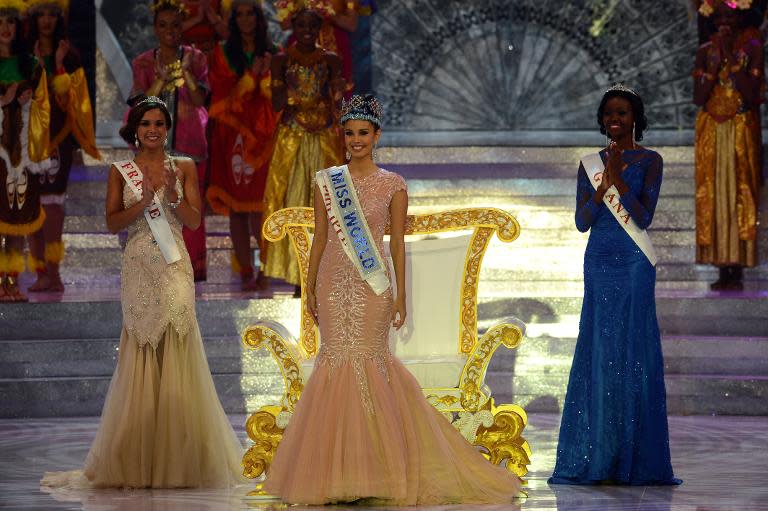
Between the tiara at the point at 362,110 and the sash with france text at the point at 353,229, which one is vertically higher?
the tiara at the point at 362,110

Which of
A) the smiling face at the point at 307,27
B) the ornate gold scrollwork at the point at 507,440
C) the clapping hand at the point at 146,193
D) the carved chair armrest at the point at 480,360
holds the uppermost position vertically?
the smiling face at the point at 307,27

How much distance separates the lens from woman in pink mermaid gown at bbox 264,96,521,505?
18.5 ft

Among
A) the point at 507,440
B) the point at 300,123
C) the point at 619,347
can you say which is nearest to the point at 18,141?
the point at 300,123

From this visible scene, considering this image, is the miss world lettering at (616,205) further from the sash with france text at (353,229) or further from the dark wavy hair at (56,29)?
the dark wavy hair at (56,29)

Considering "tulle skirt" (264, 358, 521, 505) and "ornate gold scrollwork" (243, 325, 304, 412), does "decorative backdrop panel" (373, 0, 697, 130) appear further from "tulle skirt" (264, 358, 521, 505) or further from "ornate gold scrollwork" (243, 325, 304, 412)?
"tulle skirt" (264, 358, 521, 505)

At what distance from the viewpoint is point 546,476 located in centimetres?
638

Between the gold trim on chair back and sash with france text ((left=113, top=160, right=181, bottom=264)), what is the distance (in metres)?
0.44

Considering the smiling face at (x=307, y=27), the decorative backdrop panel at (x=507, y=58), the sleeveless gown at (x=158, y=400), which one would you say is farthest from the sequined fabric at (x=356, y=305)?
the decorative backdrop panel at (x=507, y=58)

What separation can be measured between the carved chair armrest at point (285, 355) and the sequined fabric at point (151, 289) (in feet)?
1.00

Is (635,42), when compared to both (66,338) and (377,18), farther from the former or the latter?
(66,338)

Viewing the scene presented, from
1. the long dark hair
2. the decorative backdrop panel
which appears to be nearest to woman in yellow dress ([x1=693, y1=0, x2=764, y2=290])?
the long dark hair

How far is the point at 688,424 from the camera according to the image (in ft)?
26.0

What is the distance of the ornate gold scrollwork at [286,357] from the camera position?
6.24 metres

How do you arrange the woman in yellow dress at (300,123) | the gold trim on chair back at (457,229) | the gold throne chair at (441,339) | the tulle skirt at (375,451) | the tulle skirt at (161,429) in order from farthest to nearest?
the woman in yellow dress at (300,123) → the gold trim on chair back at (457,229) → the gold throne chair at (441,339) → the tulle skirt at (161,429) → the tulle skirt at (375,451)
